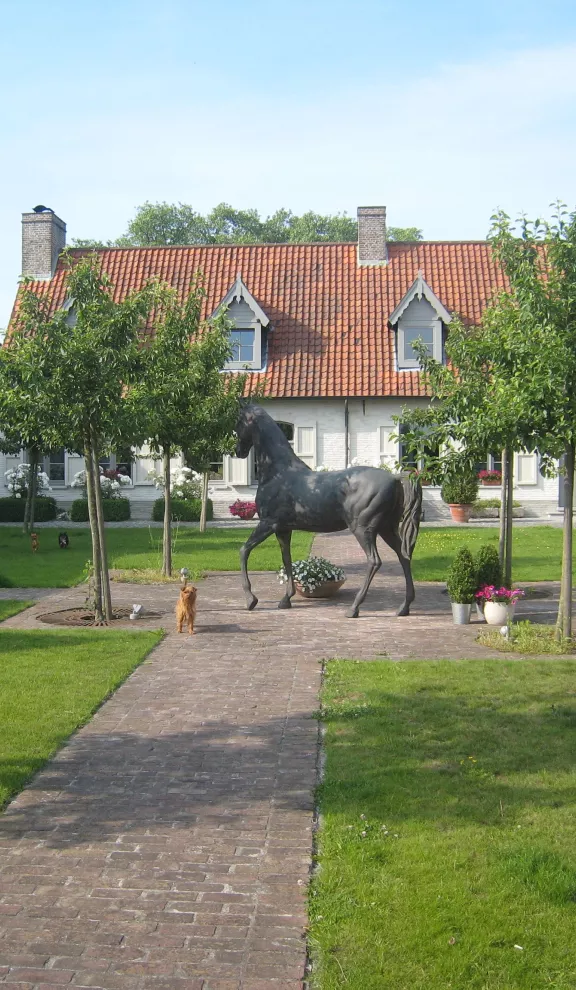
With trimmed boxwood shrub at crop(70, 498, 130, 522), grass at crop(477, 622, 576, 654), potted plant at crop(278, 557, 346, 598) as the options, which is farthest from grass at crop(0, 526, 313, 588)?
grass at crop(477, 622, 576, 654)

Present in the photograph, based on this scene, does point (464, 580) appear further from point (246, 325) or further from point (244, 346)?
point (246, 325)

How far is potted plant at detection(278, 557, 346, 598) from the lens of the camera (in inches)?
591

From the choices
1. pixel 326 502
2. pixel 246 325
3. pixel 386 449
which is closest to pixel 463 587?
pixel 326 502

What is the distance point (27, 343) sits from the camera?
1255 centimetres

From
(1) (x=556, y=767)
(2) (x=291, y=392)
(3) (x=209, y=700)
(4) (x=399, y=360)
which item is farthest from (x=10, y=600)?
(4) (x=399, y=360)

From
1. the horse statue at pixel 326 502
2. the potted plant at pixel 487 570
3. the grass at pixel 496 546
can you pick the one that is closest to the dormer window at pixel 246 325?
the grass at pixel 496 546

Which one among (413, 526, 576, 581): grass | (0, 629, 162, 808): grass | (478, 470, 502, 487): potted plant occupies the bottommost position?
(0, 629, 162, 808): grass

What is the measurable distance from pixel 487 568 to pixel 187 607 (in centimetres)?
419

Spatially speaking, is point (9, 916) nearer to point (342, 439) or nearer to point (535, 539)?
point (535, 539)

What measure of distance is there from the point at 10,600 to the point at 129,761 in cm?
811

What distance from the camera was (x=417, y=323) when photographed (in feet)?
98.6

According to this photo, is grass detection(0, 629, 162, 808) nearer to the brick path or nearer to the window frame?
the brick path

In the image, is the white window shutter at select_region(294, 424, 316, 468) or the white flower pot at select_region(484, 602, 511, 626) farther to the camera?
the white window shutter at select_region(294, 424, 316, 468)

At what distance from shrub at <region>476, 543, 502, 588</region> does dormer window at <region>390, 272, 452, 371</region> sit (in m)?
17.2
